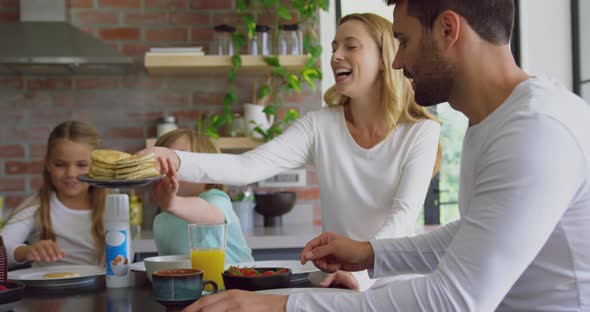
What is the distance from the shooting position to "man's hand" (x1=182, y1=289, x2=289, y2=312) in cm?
106

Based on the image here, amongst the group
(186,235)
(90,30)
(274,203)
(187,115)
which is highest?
(90,30)

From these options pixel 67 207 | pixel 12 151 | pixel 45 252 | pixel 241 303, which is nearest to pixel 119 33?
pixel 12 151

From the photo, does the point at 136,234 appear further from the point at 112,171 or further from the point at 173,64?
the point at 112,171

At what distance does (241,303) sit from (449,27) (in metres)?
0.58

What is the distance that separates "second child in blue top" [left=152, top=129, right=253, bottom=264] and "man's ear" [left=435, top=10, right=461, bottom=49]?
29.9 inches

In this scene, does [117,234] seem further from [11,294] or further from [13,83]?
[13,83]

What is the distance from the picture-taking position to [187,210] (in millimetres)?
1795

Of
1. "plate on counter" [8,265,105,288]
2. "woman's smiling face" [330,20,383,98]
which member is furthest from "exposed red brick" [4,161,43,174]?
"woman's smiling face" [330,20,383,98]

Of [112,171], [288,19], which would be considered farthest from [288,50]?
[112,171]

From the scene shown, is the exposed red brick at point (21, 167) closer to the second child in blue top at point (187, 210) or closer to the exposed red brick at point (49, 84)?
the exposed red brick at point (49, 84)

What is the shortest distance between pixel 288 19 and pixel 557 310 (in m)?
2.71

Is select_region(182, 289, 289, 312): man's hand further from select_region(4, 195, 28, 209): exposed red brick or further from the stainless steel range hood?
select_region(4, 195, 28, 209): exposed red brick

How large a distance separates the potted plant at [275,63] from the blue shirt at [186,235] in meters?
1.41

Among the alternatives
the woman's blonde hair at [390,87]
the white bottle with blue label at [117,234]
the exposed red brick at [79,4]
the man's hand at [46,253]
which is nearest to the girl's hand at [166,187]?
the white bottle with blue label at [117,234]
